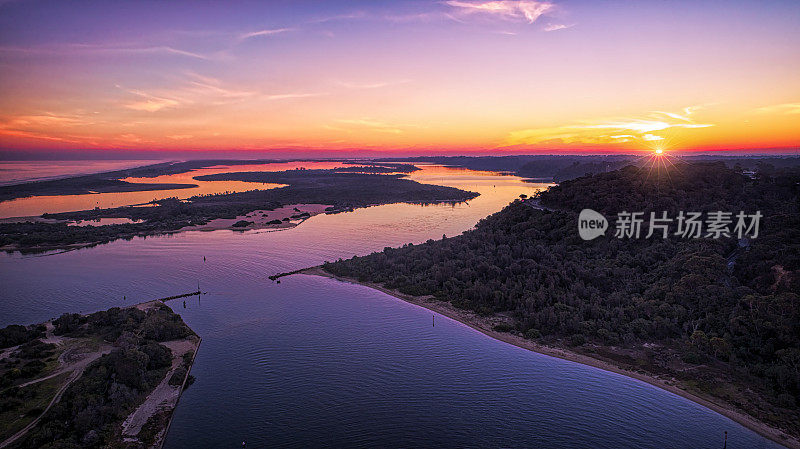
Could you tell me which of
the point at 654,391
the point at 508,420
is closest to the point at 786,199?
the point at 654,391

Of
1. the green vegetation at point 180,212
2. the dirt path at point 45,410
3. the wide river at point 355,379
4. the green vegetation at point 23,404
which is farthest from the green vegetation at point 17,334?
the green vegetation at point 180,212

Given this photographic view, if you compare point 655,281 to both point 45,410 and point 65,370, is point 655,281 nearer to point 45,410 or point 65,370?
point 45,410

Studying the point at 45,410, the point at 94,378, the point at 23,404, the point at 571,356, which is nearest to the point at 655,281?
the point at 571,356

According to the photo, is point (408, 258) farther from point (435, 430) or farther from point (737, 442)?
point (737, 442)

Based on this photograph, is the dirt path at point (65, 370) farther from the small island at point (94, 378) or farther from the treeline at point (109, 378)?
the treeline at point (109, 378)

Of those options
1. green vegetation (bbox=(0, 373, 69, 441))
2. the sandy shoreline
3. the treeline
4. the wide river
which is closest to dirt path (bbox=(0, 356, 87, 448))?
green vegetation (bbox=(0, 373, 69, 441))
